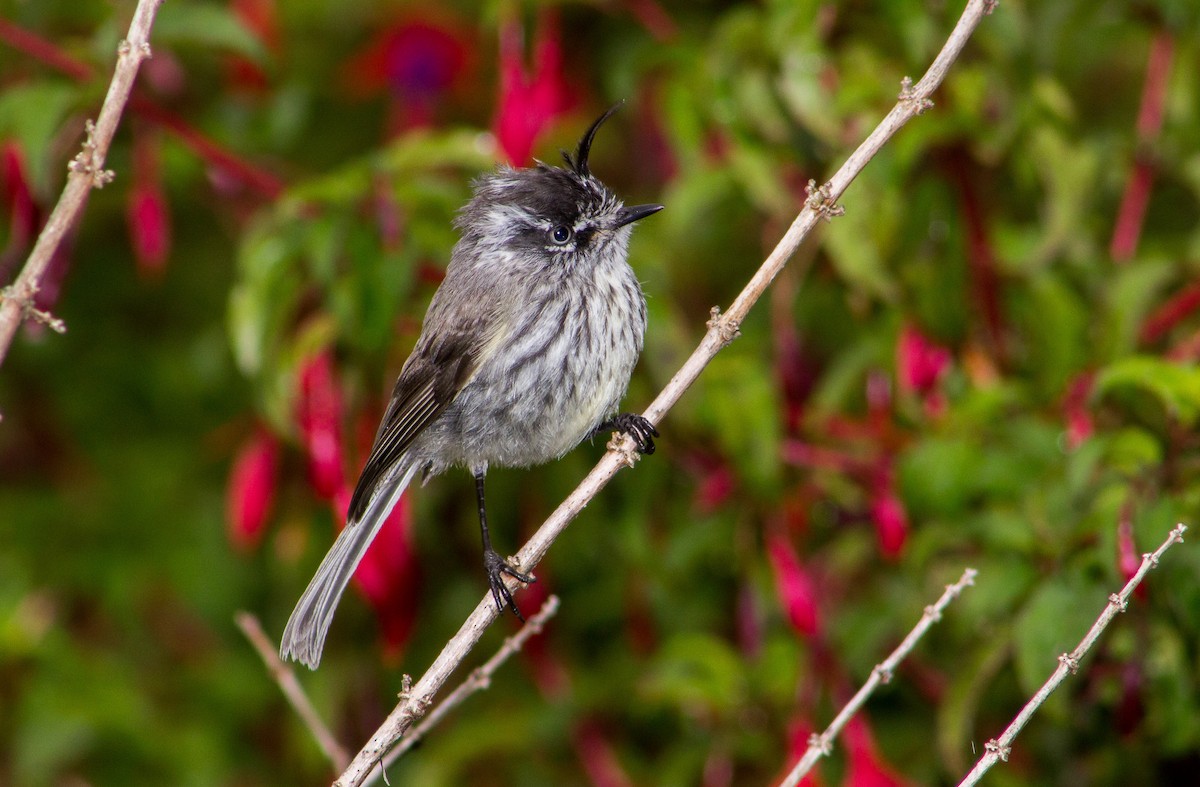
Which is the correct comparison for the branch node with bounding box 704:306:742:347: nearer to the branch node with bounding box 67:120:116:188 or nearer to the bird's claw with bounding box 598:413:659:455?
the bird's claw with bounding box 598:413:659:455

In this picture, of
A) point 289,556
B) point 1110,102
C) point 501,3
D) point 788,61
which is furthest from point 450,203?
point 1110,102

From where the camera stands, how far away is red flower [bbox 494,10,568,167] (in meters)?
3.89

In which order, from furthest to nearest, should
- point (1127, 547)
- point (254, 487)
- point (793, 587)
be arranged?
point (254, 487) < point (793, 587) < point (1127, 547)

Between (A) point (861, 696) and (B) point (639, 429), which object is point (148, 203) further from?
(A) point (861, 696)

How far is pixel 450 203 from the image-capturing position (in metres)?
3.76

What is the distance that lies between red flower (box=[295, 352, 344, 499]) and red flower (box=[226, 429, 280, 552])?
1.04ft

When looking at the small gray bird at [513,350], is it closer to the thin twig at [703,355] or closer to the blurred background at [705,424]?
the blurred background at [705,424]

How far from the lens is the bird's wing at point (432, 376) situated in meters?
3.66

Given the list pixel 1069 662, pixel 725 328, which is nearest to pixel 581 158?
pixel 725 328

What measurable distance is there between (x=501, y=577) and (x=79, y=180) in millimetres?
1668

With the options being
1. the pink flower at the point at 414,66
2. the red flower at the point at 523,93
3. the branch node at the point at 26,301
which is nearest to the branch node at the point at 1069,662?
the branch node at the point at 26,301

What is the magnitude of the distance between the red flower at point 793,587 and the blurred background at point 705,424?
0.05ft

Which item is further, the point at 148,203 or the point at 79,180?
the point at 148,203

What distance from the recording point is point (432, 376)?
3.77 m
